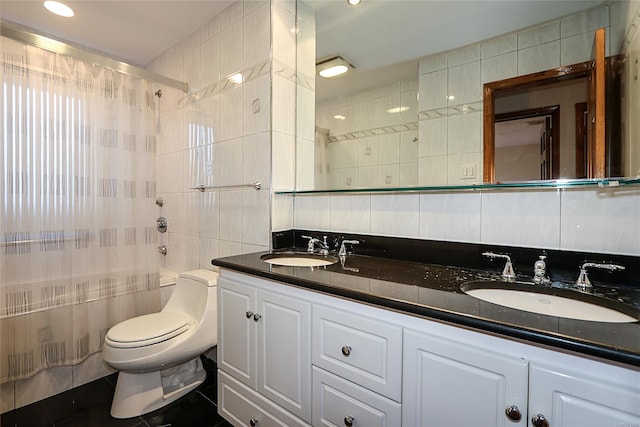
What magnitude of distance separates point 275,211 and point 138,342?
0.91 m

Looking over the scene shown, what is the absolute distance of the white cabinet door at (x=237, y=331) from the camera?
125cm

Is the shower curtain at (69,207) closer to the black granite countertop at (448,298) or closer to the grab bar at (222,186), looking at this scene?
the grab bar at (222,186)

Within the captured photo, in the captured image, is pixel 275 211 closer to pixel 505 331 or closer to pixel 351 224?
pixel 351 224

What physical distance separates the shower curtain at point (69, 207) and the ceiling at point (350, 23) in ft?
1.54

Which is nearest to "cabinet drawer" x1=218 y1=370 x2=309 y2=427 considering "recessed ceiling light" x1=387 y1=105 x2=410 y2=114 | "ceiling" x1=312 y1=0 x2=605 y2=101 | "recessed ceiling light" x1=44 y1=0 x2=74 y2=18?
"recessed ceiling light" x1=387 y1=105 x2=410 y2=114

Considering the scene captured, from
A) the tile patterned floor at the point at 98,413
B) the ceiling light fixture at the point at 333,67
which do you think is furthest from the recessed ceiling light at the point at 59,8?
the tile patterned floor at the point at 98,413

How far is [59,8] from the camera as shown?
1854 millimetres

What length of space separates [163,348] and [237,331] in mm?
468

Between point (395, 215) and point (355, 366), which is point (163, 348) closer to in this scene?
point (355, 366)

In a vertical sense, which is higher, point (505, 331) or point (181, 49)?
point (181, 49)

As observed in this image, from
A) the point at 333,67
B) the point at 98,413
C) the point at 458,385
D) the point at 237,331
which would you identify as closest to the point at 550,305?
the point at 458,385

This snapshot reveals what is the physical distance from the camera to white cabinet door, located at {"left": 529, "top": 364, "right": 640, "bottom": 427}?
566 mm

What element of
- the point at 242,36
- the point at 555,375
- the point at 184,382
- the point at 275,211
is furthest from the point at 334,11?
the point at 184,382

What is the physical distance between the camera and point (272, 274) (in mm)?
1115
